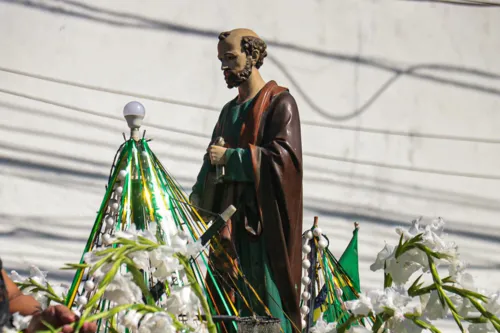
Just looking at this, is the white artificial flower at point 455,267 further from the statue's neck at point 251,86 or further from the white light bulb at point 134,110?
the statue's neck at point 251,86

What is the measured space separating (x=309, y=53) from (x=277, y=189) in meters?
2.27

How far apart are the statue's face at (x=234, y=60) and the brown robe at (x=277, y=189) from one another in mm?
63

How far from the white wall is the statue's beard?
166 cm

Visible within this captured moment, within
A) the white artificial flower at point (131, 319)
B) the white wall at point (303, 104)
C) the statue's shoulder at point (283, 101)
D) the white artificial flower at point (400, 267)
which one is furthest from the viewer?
the white wall at point (303, 104)

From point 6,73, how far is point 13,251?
637 mm

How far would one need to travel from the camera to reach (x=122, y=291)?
1.23 metres

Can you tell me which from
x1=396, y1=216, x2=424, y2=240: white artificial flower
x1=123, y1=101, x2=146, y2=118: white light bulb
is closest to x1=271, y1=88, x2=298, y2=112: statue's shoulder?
x1=123, y1=101, x2=146, y2=118: white light bulb

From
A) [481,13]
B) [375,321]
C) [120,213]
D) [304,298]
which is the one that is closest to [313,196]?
[481,13]

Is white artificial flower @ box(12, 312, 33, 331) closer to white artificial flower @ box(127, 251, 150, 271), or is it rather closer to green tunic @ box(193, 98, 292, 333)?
white artificial flower @ box(127, 251, 150, 271)

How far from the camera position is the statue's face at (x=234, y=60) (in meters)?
2.42

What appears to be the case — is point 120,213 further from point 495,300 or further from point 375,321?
point 495,300

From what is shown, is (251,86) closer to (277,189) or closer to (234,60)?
(234,60)

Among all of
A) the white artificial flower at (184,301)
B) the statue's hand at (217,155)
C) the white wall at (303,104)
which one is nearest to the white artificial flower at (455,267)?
the white artificial flower at (184,301)

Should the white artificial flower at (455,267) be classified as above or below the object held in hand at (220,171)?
below
